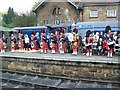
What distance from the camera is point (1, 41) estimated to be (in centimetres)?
2102

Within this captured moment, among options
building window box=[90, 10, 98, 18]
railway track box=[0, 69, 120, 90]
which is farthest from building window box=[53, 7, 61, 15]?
railway track box=[0, 69, 120, 90]

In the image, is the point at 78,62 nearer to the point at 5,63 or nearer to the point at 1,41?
the point at 5,63

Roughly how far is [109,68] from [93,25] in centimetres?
1031

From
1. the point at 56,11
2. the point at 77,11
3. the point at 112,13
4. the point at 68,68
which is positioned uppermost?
the point at 56,11

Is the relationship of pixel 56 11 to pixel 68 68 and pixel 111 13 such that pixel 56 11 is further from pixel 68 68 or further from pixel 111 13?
pixel 68 68

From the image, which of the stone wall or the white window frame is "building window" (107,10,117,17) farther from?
the stone wall

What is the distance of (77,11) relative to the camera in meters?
36.6

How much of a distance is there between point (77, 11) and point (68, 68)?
22984mm

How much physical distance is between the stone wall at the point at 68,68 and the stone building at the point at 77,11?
2033 centimetres

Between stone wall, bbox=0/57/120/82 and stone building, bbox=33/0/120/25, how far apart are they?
2033 cm

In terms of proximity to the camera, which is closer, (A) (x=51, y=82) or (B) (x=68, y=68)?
(A) (x=51, y=82)

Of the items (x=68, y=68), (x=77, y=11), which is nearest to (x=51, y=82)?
(x=68, y=68)

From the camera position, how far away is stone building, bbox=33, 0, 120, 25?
3509 centimetres

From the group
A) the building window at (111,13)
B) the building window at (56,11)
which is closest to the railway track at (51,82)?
the building window at (111,13)
